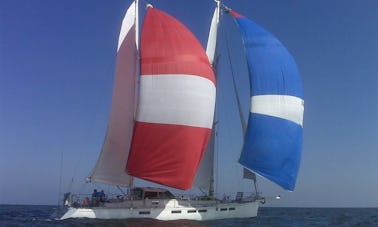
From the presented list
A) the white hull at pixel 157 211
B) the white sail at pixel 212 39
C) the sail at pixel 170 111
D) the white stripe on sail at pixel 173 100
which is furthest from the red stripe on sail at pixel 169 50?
the white hull at pixel 157 211

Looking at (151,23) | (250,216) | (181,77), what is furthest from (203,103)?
(250,216)

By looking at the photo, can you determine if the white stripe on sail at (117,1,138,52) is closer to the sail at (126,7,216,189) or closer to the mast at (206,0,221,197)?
the sail at (126,7,216,189)

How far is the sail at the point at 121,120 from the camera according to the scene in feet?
91.5

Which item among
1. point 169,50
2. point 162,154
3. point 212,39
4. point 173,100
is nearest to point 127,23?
point 169,50

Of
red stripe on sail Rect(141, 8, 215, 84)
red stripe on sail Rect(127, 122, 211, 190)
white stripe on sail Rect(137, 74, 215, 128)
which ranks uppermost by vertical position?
red stripe on sail Rect(141, 8, 215, 84)

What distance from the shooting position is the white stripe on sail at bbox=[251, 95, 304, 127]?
28.9 meters

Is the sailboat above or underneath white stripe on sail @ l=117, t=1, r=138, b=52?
underneath

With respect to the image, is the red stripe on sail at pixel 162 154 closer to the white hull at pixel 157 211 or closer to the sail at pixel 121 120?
the white hull at pixel 157 211

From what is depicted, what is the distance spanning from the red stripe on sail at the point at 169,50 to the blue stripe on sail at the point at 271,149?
4054mm

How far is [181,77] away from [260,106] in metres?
5.54

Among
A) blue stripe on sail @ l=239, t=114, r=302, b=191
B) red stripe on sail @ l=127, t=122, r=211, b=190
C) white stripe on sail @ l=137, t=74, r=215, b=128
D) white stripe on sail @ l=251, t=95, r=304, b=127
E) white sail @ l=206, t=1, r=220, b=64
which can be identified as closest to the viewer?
red stripe on sail @ l=127, t=122, r=211, b=190

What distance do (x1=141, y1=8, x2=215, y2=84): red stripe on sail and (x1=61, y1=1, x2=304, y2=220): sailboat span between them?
6 centimetres

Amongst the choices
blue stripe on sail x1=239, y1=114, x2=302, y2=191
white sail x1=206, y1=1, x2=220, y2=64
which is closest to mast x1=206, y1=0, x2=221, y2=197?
white sail x1=206, y1=1, x2=220, y2=64

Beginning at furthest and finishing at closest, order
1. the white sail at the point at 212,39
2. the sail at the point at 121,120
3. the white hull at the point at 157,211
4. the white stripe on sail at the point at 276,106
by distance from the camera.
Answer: the white sail at the point at 212,39 < the white stripe on sail at the point at 276,106 < the sail at the point at 121,120 < the white hull at the point at 157,211
